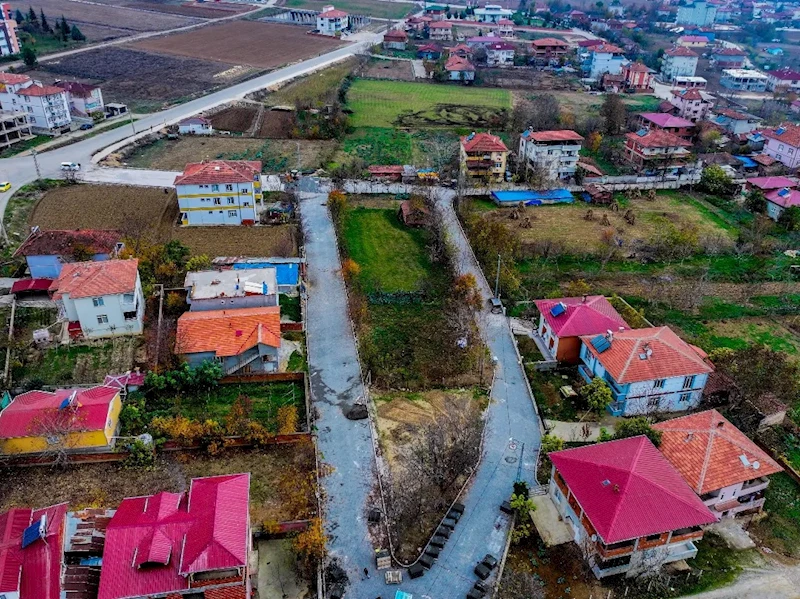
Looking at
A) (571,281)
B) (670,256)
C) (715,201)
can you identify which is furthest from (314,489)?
(715,201)

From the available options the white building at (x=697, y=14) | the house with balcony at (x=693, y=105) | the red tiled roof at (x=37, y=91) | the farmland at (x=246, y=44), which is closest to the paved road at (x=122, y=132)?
the red tiled roof at (x=37, y=91)

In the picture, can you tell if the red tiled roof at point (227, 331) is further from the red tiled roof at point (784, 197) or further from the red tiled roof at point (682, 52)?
the red tiled roof at point (682, 52)

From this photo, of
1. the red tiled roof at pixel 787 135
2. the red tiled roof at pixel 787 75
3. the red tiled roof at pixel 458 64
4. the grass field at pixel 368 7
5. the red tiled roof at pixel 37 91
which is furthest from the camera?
the grass field at pixel 368 7

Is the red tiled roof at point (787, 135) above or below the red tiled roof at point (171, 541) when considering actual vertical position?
above

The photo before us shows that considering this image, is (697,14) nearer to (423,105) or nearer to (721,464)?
(423,105)

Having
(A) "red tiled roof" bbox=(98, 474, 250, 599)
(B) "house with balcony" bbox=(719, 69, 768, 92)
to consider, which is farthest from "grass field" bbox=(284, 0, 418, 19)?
(A) "red tiled roof" bbox=(98, 474, 250, 599)

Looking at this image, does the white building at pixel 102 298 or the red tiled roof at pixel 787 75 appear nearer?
the white building at pixel 102 298

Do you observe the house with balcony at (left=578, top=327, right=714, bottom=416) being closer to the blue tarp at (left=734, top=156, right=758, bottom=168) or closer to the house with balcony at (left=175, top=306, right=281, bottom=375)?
the house with balcony at (left=175, top=306, right=281, bottom=375)

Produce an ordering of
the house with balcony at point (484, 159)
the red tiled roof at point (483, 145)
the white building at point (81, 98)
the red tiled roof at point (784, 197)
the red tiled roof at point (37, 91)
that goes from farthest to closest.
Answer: the white building at point (81, 98), the red tiled roof at point (37, 91), the house with balcony at point (484, 159), the red tiled roof at point (483, 145), the red tiled roof at point (784, 197)
